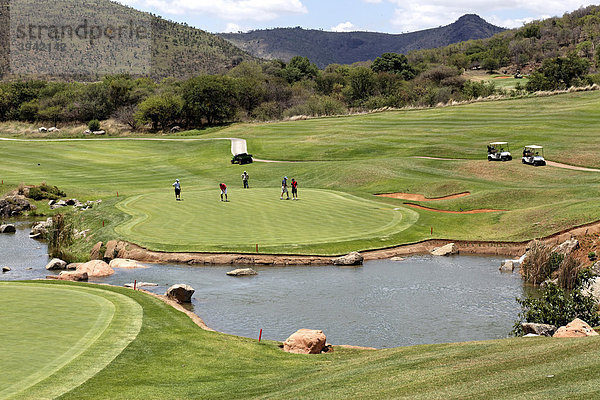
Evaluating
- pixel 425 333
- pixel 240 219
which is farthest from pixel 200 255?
pixel 425 333

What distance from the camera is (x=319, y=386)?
16359mm

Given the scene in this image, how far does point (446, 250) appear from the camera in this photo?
146 feet

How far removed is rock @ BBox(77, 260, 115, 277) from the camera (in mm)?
38188

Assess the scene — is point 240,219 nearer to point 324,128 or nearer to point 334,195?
point 334,195

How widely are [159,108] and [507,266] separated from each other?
10025cm

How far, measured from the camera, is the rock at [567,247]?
3978 cm

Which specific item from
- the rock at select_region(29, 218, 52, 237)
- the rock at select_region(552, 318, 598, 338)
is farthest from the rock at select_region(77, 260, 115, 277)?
the rock at select_region(552, 318, 598, 338)

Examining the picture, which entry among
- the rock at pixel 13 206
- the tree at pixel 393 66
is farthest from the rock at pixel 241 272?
the tree at pixel 393 66

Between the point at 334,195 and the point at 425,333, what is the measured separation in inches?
1308

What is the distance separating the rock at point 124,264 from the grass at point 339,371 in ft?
58.8

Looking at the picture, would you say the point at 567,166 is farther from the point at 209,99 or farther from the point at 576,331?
the point at 209,99

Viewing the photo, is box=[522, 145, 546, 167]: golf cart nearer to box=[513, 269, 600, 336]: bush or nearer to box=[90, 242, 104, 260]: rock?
box=[513, 269, 600, 336]: bush

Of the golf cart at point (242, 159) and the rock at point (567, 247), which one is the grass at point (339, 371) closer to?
the rock at point (567, 247)

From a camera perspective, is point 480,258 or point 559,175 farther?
point 559,175
